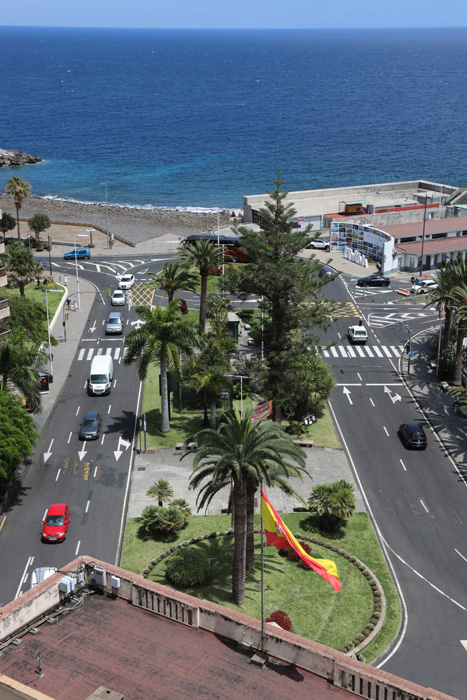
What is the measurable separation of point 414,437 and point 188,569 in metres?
25.6

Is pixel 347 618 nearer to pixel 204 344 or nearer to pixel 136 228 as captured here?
pixel 204 344

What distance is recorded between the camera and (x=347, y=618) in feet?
152

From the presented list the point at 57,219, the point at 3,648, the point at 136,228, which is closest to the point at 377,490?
the point at 3,648

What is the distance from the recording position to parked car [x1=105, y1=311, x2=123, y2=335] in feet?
302

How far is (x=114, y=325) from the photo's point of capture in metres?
92.3

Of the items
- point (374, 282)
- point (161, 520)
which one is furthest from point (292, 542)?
point (374, 282)

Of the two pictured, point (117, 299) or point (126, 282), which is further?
point (126, 282)

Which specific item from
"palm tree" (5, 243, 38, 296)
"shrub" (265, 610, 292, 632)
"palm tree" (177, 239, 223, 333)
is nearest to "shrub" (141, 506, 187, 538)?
"shrub" (265, 610, 292, 632)

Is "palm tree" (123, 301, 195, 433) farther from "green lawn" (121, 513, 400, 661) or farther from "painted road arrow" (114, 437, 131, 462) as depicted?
"green lawn" (121, 513, 400, 661)

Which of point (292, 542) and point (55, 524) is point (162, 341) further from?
point (292, 542)

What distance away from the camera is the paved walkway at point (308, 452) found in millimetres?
59844

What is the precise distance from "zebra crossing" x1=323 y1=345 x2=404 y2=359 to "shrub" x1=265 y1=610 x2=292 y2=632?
4486 centimetres

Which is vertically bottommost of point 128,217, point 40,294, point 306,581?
point 306,581

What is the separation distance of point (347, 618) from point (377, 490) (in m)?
16.1
